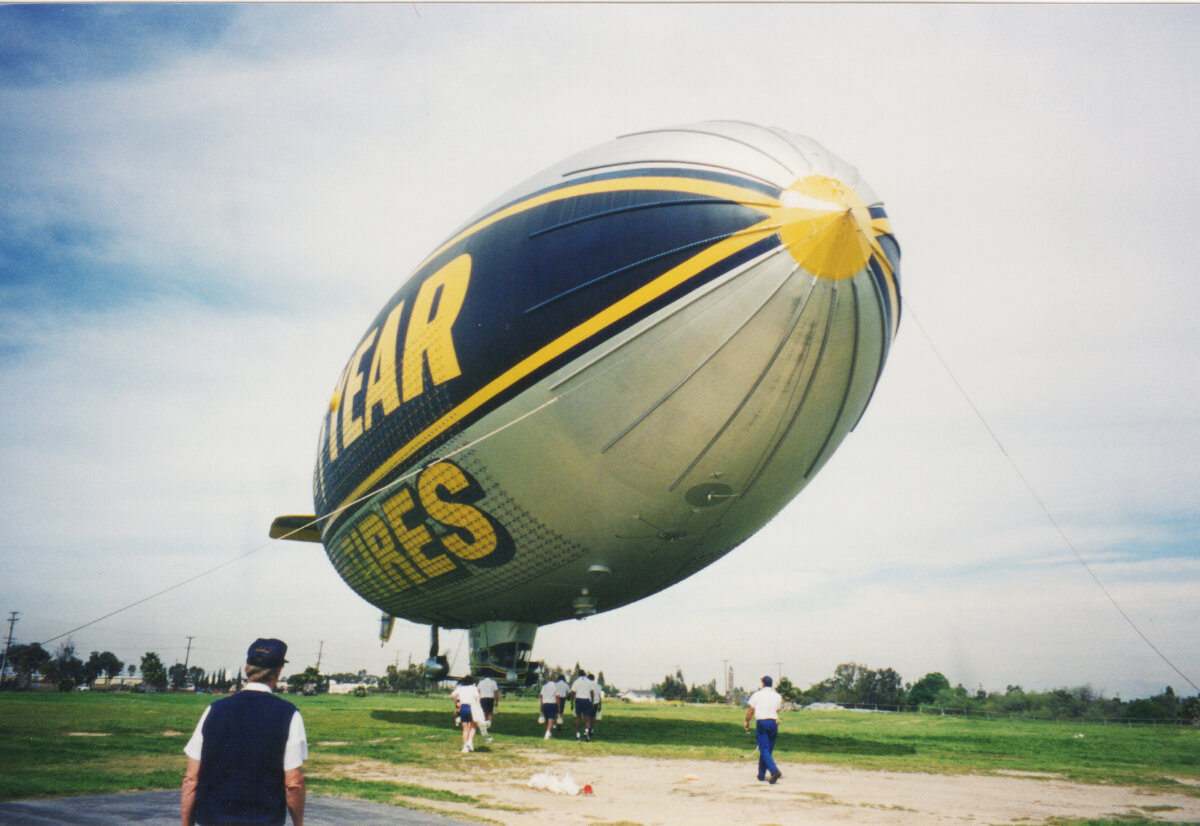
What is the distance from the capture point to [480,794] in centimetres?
877

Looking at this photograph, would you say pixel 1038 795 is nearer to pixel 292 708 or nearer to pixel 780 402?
pixel 780 402

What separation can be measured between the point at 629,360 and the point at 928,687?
145616 mm

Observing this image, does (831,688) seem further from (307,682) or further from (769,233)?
(769,233)

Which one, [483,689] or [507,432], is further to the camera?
[483,689]

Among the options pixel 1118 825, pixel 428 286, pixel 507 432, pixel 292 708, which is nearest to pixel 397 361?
pixel 428 286

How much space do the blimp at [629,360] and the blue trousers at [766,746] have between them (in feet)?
11.2

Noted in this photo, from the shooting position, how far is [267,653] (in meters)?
3.85

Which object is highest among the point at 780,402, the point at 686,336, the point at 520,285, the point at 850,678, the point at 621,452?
the point at 520,285

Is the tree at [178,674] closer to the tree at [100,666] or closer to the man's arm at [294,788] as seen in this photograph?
the tree at [100,666]

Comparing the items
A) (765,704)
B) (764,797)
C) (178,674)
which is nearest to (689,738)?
(765,704)

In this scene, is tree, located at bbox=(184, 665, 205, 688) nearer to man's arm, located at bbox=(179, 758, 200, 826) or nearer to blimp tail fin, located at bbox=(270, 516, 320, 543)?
blimp tail fin, located at bbox=(270, 516, 320, 543)

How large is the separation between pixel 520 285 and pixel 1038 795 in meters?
10.5

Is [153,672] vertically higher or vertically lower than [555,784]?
lower

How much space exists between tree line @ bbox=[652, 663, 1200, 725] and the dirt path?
163 ft
